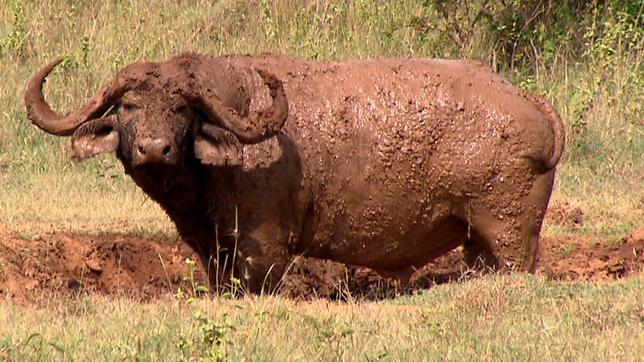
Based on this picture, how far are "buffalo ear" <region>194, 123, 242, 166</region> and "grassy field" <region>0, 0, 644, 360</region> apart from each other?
3.60 ft

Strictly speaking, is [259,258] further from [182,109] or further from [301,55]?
[301,55]

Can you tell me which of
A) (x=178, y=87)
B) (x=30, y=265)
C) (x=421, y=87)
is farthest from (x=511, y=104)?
(x=30, y=265)

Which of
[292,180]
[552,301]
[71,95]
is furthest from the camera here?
[71,95]

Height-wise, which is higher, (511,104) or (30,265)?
(511,104)

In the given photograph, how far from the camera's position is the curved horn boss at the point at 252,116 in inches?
362

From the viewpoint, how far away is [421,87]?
9.95m

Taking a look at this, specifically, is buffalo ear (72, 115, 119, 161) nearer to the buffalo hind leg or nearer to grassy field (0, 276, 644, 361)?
grassy field (0, 276, 644, 361)

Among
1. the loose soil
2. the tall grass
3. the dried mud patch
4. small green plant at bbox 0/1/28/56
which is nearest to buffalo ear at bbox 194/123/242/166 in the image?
the loose soil

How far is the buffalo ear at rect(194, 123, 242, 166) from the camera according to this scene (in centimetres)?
918

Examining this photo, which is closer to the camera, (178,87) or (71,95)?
(178,87)

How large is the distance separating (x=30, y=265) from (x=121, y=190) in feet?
7.29

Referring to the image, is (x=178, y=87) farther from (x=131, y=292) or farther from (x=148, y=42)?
(x=148, y=42)

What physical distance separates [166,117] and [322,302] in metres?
1.48

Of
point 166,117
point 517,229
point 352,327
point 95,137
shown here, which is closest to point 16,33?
point 95,137
